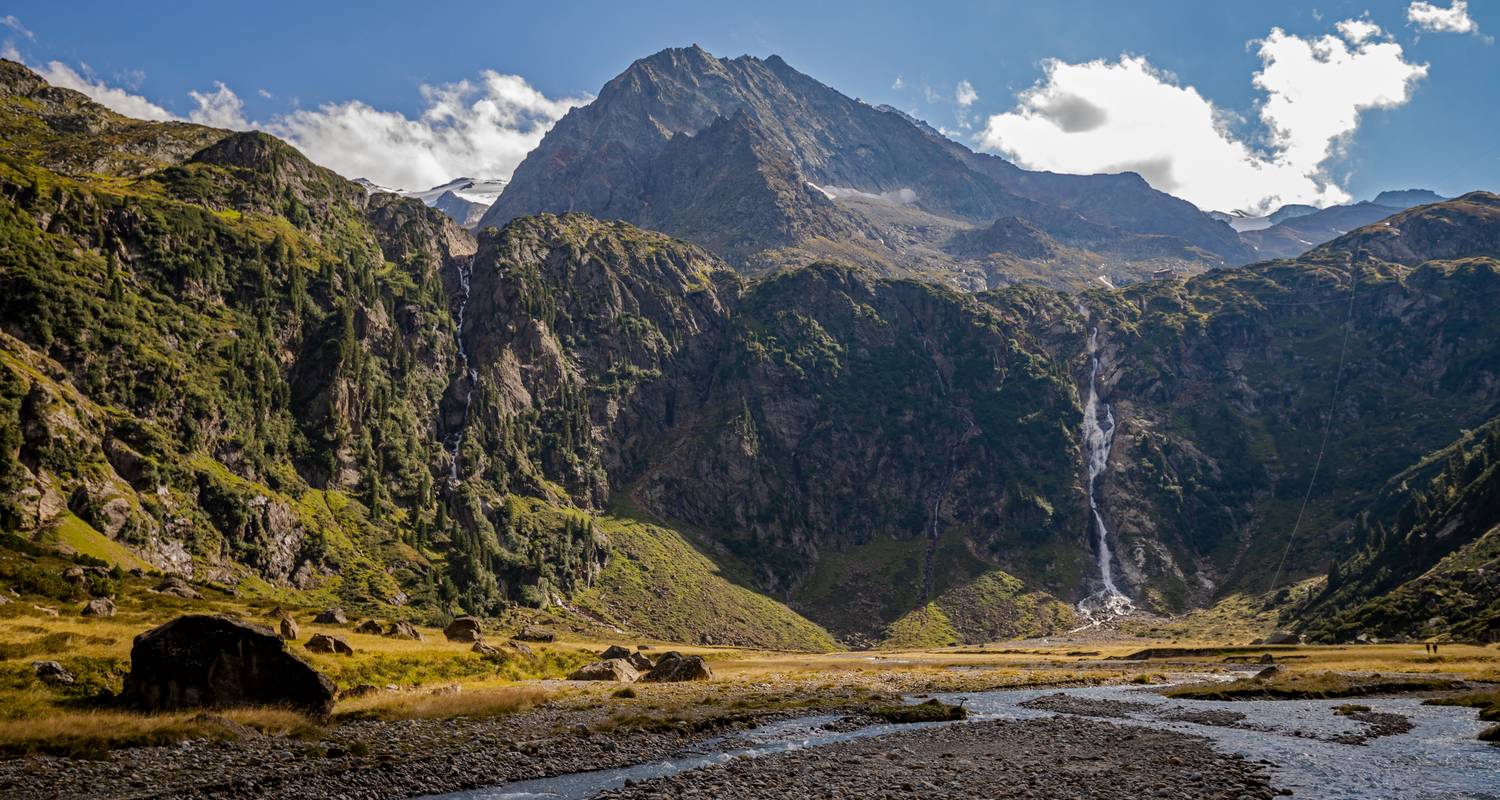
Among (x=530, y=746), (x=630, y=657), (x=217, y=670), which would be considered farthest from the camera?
(x=630, y=657)

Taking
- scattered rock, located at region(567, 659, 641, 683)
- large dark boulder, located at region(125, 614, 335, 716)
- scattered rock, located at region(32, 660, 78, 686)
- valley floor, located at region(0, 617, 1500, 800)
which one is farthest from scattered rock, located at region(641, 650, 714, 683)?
scattered rock, located at region(32, 660, 78, 686)

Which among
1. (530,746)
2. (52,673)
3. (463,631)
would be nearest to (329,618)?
(463,631)

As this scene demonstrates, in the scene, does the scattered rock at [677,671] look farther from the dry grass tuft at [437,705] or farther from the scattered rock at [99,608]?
the scattered rock at [99,608]

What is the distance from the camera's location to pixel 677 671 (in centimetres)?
8994

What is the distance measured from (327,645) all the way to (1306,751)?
66214mm

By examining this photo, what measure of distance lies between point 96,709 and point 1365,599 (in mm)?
199727

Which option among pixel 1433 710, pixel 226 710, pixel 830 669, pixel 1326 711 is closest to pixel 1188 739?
pixel 1326 711

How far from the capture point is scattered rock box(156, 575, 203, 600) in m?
85.6

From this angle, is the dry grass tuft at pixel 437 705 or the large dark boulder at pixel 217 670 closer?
the large dark boulder at pixel 217 670

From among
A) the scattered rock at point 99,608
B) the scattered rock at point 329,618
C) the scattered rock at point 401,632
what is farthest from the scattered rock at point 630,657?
the scattered rock at point 99,608

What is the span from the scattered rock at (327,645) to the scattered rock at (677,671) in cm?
3233

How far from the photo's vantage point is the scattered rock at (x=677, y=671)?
8938 cm

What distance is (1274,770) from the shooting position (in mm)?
41438

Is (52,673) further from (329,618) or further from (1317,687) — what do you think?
(1317,687)
